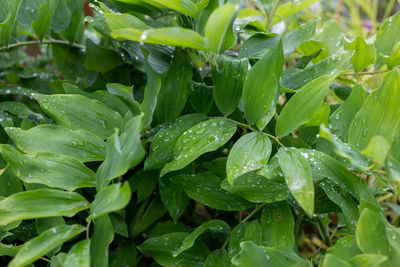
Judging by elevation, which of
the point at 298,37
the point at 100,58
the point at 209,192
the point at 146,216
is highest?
the point at 298,37

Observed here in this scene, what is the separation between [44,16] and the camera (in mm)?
669

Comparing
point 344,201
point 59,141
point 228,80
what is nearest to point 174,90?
point 228,80

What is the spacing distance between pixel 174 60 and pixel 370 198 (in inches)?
14.9

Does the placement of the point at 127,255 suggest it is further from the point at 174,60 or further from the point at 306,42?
the point at 306,42

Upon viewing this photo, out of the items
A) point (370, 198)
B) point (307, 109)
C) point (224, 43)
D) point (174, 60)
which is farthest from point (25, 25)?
point (370, 198)

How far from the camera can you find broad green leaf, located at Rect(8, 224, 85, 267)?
377 millimetres

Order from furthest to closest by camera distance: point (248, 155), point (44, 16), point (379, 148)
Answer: point (44, 16) → point (248, 155) → point (379, 148)

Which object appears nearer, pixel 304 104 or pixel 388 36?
pixel 304 104

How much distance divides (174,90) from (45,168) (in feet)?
0.87

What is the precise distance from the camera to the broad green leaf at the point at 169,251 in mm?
569

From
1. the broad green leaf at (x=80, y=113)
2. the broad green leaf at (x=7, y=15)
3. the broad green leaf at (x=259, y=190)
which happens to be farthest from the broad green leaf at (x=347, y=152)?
the broad green leaf at (x=7, y=15)

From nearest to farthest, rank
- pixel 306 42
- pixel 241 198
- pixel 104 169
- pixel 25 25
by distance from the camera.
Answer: pixel 104 169
pixel 241 198
pixel 306 42
pixel 25 25

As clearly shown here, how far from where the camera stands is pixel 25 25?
2.51 feet

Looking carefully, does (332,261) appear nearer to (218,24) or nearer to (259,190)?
(259,190)
